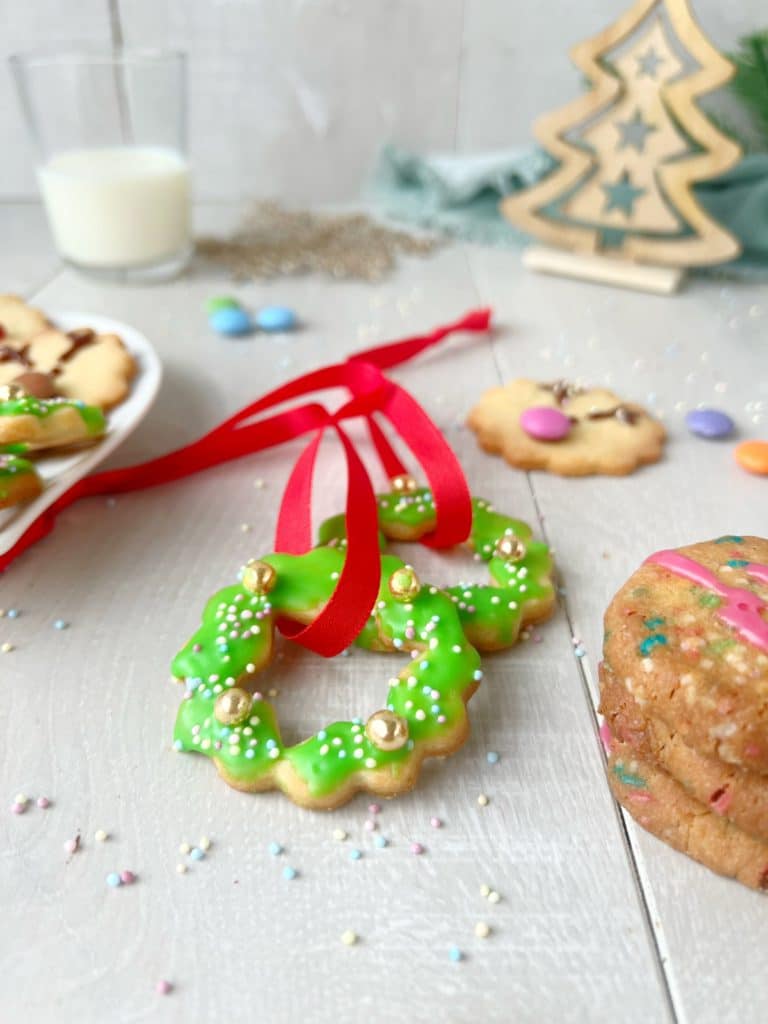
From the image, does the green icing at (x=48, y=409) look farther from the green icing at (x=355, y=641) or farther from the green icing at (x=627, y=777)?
the green icing at (x=627, y=777)

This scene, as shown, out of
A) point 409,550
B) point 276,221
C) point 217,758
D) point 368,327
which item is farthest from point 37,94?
point 217,758

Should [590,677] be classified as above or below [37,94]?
below

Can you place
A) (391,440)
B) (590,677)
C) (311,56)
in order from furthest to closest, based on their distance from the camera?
(311,56), (391,440), (590,677)

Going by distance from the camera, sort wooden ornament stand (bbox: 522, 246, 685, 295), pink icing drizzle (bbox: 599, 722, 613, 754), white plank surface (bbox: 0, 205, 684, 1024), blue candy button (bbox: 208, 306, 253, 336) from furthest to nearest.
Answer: wooden ornament stand (bbox: 522, 246, 685, 295) → blue candy button (bbox: 208, 306, 253, 336) → pink icing drizzle (bbox: 599, 722, 613, 754) → white plank surface (bbox: 0, 205, 684, 1024)

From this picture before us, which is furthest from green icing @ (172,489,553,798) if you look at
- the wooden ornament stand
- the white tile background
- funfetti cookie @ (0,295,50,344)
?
the white tile background

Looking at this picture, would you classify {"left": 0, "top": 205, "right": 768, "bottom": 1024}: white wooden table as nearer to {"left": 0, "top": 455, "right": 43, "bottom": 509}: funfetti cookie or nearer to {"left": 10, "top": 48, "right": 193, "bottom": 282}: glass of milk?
{"left": 0, "top": 455, "right": 43, "bottom": 509}: funfetti cookie

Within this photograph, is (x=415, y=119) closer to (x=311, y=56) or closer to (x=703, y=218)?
(x=311, y=56)
